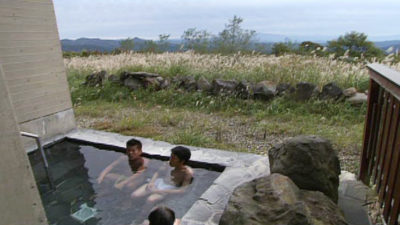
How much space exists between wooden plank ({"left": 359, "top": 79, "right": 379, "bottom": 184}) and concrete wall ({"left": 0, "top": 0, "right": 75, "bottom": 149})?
155 inches

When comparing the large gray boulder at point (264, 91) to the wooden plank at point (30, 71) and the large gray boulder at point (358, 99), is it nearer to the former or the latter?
the large gray boulder at point (358, 99)

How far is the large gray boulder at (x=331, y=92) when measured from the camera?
5680 millimetres

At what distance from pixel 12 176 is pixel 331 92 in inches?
220

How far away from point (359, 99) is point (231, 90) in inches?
98.5

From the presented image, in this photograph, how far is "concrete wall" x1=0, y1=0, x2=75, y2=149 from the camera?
3828mm

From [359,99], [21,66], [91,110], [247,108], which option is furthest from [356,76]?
[21,66]

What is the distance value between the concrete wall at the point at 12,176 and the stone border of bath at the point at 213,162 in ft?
4.02

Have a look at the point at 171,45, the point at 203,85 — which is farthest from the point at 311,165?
the point at 171,45

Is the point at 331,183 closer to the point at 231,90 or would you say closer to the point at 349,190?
the point at 349,190

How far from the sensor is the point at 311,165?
2.38m

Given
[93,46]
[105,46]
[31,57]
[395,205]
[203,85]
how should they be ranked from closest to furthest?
1. [395,205]
2. [31,57]
3. [203,85]
4. [105,46]
5. [93,46]

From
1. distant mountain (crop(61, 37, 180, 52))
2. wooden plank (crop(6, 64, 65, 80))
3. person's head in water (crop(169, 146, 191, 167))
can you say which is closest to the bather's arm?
person's head in water (crop(169, 146, 191, 167))

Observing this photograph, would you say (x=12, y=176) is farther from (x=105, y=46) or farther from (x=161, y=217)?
(x=105, y=46)

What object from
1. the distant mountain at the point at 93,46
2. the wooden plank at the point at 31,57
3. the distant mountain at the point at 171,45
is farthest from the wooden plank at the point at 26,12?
the distant mountain at the point at 93,46
